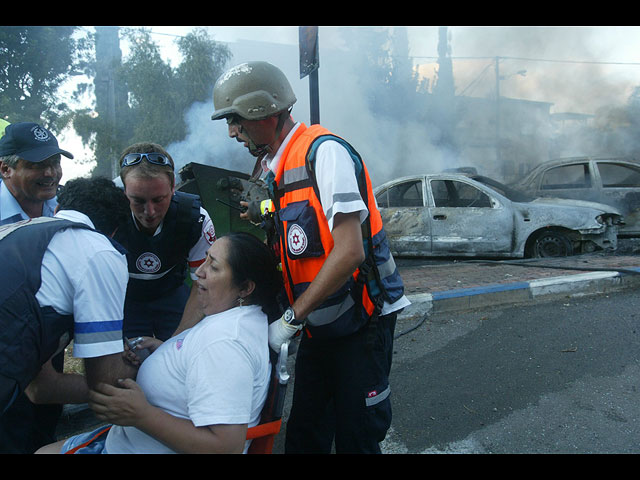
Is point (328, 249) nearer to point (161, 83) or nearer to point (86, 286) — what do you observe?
point (86, 286)

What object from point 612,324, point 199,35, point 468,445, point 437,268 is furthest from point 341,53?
point 468,445

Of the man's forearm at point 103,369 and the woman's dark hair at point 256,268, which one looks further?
the woman's dark hair at point 256,268

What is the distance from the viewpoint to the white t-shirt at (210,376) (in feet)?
4.21

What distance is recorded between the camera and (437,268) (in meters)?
6.72

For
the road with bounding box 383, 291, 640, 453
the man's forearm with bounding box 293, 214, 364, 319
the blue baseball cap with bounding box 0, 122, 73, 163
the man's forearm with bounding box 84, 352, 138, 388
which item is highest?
the blue baseball cap with bounding box 0, 122, 73, 163

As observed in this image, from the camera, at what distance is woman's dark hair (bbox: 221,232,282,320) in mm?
1613

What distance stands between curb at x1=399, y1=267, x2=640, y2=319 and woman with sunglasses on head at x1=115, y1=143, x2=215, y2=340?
8.56 ft

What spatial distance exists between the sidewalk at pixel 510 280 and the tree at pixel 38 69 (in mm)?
14710

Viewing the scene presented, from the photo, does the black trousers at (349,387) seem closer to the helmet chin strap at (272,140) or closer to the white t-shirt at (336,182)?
the white t-shirt at (336,182)

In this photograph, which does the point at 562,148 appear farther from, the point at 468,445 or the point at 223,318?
the point at 223,318

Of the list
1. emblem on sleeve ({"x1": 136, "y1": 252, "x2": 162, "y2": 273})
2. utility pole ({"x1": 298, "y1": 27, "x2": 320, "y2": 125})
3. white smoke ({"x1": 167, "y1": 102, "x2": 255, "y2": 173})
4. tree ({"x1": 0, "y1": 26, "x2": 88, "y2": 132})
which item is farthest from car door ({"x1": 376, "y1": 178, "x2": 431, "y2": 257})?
tree ({"x1": 0, "y1": 26, "x2": 88, "y2": 132})

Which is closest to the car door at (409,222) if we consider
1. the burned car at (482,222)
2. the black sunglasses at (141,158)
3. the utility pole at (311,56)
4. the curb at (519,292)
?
the burned car at (482,222)

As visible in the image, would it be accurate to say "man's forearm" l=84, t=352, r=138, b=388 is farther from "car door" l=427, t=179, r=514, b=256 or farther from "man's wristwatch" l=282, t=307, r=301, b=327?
"car door" l=427, t=179, r=514, b=256

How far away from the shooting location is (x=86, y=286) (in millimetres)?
1311
